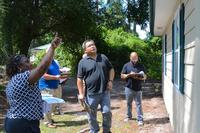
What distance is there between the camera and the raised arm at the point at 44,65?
479 cm

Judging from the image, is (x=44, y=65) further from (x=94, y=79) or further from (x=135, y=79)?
(x=135, y=79)

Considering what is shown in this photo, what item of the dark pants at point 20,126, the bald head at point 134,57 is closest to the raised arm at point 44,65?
the dark pants at point 20,126

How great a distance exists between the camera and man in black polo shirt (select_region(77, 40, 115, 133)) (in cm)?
834

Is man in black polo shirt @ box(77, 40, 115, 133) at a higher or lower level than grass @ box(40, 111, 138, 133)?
higher

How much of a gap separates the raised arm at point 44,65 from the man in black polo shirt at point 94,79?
3366 mm

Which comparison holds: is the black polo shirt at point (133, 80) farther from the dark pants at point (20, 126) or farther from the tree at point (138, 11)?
the tree at point (138, 11)

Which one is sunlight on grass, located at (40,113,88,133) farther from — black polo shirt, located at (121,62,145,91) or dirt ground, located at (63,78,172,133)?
black polo shirt, located at (121,62,145,91)

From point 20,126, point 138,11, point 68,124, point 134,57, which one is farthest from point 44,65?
point 138,11

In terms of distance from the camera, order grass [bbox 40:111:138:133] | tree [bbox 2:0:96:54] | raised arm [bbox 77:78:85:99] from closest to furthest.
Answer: raised arm [bbox 77:78:85:99] < grass [bbox 40:111:138:133] < tree [bbox 2:0:96:54]

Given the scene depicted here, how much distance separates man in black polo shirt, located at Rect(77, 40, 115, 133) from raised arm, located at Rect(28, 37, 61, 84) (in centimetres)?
337

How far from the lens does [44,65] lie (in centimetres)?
479

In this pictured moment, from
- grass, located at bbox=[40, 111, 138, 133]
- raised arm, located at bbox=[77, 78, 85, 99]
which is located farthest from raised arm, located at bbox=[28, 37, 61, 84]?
grass, located at bbox=[40, 111, 138, 133]

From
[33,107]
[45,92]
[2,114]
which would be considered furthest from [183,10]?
[2,114]

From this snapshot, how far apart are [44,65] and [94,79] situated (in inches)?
141
